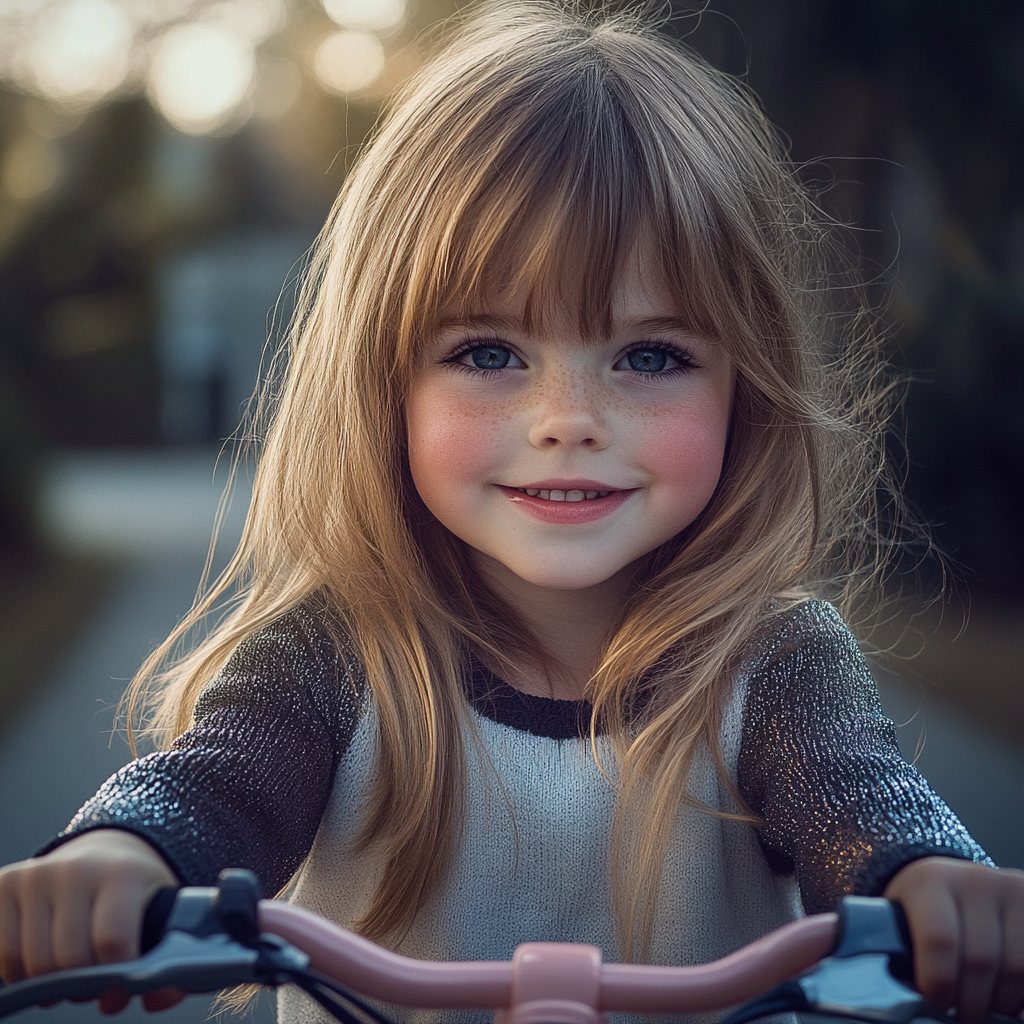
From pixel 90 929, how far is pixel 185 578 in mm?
4330

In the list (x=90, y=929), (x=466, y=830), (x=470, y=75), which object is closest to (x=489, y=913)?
(x=466, y=830)

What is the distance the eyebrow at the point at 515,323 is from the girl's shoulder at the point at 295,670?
1.00ft

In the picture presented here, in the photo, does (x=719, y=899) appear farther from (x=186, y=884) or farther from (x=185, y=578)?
(x=185, y=578)

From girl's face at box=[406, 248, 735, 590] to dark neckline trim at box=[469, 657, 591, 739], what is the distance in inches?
5.5

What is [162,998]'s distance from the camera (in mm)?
640

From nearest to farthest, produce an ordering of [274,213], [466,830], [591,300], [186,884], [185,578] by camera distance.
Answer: [186,884] < [591,300] < [466,830] < [185,578] < [274,213]

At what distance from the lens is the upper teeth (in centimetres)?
104

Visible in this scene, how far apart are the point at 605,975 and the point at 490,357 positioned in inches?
22.5

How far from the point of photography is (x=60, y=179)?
4.98m

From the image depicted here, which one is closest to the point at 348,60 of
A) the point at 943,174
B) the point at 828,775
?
the point at 943,174

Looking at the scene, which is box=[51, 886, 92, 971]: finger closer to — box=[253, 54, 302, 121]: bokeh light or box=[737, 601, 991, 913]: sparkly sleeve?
box=[737, 601, 991, 913]: sparkly sleeve

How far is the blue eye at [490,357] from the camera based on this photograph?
102 centimetres

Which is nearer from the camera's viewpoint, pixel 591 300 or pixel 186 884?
pixel 186 884

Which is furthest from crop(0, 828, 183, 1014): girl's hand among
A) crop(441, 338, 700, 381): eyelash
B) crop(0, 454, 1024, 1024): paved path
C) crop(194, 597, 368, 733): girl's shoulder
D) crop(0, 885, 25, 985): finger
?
crop(0, 454, 1024, 1024): paved path
